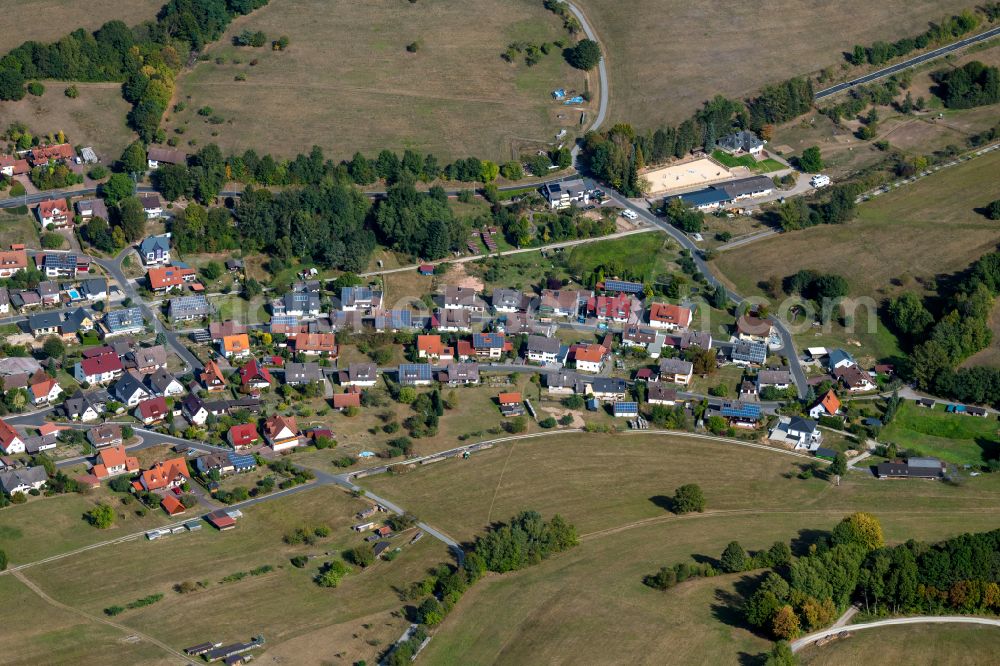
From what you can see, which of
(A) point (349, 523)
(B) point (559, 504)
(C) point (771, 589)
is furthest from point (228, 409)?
(C) point (771, 589)

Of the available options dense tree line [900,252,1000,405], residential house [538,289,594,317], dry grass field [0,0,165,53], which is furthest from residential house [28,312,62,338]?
dense tree line [900,252,1000,405]

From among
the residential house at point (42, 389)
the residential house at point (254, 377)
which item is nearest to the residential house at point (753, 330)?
the residential house at point (254, 377)

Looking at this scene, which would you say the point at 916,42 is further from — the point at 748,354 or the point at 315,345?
the point at 315,345

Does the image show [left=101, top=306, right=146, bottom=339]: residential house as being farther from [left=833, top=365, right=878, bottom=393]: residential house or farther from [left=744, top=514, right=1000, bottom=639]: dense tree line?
[left=833, top=365, right=878, bottom=393]: residential house

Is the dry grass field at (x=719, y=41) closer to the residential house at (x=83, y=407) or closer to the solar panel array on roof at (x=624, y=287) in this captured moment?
the solar panel array on roof at (x=624, y=287)

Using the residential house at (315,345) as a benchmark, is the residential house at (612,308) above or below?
above

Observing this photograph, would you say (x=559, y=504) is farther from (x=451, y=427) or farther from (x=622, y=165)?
(x=622, y=165)
